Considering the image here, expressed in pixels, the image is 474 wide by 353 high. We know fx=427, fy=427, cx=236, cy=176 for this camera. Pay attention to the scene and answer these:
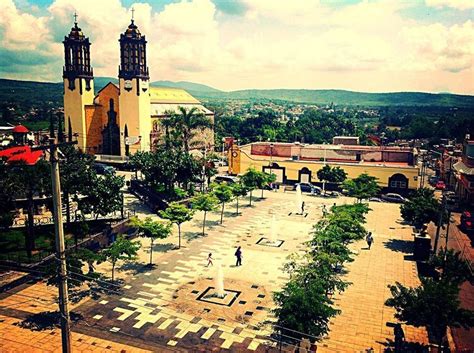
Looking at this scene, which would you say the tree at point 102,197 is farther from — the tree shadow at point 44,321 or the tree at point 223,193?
the tree shadow at point 44,321

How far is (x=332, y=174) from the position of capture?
44.1 metres

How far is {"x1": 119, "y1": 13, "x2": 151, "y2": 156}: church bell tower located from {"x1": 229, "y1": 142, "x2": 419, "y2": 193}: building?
12379 mm

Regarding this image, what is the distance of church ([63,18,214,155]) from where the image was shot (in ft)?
175

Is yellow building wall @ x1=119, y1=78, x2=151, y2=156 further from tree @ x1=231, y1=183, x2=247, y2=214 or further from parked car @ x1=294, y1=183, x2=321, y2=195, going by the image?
tree @ x1=231, y1=183, x2=247, y2=214

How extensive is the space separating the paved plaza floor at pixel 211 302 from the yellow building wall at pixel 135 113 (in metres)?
28.8

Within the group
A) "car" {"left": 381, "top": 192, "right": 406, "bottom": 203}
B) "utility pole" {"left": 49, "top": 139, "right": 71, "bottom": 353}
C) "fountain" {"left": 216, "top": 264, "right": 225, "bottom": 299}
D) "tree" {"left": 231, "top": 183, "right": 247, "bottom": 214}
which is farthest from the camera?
"car" {"left": 381, "top": 192, "right": 406, "bottom": 203}

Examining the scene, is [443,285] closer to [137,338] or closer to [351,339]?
[351,339]

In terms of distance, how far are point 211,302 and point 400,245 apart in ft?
49.1

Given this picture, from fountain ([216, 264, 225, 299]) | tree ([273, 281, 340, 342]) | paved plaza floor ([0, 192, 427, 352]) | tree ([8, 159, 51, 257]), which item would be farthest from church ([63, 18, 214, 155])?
tree ([273, 281, 340, 342])

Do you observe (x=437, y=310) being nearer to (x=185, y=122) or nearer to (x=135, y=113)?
(x=185, y=122)

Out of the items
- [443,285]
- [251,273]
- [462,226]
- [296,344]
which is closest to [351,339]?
[296,344]

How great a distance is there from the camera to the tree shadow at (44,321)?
1661 centimetres

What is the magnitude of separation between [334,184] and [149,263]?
92.3 ft

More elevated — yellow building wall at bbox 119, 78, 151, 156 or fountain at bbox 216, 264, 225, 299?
yellow building wall at bbox 119, 78, 151, 156
